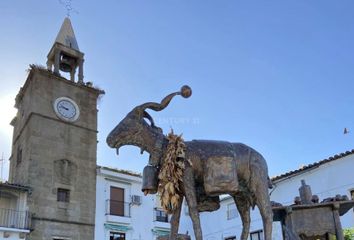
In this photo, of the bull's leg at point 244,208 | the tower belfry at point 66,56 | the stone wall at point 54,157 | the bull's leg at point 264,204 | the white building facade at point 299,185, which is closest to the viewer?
the bull's leg at point 264,204

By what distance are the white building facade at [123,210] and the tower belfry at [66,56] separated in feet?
21.0

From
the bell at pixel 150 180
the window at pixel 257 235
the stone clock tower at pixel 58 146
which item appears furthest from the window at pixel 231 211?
the bell at pixel 150 180

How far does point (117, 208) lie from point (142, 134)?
24.6m

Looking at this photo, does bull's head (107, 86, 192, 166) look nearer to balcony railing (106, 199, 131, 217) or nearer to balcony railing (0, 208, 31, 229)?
balcony railing (0, 208, 31, 229)

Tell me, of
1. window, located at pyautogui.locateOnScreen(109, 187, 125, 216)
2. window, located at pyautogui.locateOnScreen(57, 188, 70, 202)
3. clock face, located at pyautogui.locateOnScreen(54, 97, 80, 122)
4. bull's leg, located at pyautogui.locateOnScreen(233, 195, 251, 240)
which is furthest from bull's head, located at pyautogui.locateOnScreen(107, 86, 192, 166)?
window, located at pyautogui.locateOnScreen(109, 187, 125, 216)

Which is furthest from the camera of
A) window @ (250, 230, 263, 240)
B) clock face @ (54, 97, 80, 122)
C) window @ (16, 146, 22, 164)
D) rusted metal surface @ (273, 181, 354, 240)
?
clock face @ (54, 97, 80, 122)

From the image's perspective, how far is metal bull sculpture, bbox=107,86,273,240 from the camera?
474 centimetres

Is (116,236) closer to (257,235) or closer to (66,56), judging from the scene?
(257,235)

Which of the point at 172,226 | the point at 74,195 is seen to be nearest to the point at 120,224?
the point at 74,195

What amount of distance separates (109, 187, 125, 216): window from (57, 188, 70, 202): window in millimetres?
4112

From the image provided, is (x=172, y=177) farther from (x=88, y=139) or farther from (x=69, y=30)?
(x=69, y=30)

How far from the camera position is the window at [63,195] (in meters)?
24.3

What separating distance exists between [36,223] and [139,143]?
19500mm

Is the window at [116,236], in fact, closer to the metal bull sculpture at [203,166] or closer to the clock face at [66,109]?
the clock face at [66,109]
